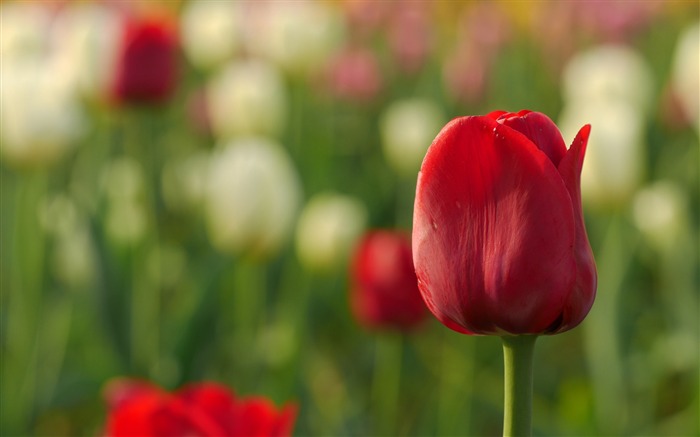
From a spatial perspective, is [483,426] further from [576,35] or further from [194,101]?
[576,35]

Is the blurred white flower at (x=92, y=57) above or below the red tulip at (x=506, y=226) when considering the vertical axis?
below

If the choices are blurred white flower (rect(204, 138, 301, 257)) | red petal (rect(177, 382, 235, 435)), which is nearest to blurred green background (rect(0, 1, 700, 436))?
blurred white flower (rect(204, 138, 301, 257))

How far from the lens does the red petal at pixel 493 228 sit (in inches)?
17.9

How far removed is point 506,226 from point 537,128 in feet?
0.14

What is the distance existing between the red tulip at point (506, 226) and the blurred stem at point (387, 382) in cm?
114

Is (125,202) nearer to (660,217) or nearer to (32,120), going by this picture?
(32,120)

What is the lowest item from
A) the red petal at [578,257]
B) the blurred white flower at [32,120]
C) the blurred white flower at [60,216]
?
the blurred white flower at [60,216]

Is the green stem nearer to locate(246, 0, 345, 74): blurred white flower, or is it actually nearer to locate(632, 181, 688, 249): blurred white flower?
locate(632, 181, 688, 249): blurred white flower

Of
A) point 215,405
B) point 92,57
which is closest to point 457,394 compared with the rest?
point 92,57

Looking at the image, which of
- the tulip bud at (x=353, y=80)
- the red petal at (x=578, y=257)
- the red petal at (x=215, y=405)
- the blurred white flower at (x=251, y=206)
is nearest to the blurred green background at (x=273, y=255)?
the blurred white flower at (x=251, y=206)

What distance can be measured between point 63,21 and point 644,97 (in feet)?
4.92

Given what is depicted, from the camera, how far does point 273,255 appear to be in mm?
1921

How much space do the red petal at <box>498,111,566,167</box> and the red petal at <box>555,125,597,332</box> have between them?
0.01 metres

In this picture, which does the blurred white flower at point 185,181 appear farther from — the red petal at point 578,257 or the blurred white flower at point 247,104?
the red petal at point 578,257
